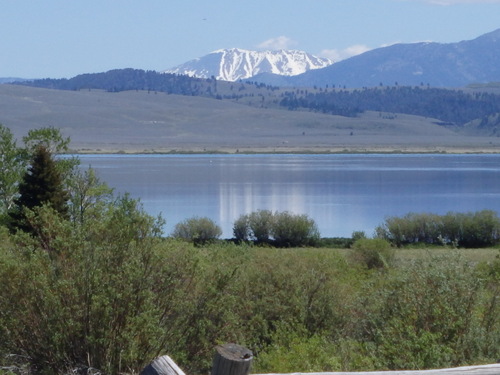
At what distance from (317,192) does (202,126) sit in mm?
112411

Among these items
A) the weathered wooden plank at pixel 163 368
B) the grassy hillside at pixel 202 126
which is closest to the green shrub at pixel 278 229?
the weathered wooden plank at pixel 163 368

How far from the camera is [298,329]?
1052 centimetres

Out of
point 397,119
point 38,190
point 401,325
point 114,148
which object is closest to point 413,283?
point 401,325

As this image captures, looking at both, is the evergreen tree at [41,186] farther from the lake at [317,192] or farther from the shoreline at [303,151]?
the shoreline at [303,151]

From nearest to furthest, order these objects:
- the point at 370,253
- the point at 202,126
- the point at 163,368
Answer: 1. the point at 163,368
2. the point at 370,253
3. the point at 202,126

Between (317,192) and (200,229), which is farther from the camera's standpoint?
(317,192)

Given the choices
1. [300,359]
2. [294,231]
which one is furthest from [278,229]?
[300,359]

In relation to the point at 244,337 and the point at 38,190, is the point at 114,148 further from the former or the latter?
the point at 244,337

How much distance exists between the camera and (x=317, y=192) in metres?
60.0

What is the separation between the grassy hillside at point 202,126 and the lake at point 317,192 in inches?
2168

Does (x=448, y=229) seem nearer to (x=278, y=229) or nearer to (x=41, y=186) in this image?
(x=278, y=229)

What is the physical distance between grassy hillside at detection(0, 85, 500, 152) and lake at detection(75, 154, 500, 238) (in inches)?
2168

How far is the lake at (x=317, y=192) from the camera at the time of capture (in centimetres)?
4558

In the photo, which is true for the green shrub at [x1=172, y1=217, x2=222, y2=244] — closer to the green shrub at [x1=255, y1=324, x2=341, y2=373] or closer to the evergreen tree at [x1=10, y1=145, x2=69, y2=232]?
the evergreen tree at [x1=10, y1=145, x2=69, y2=232]
